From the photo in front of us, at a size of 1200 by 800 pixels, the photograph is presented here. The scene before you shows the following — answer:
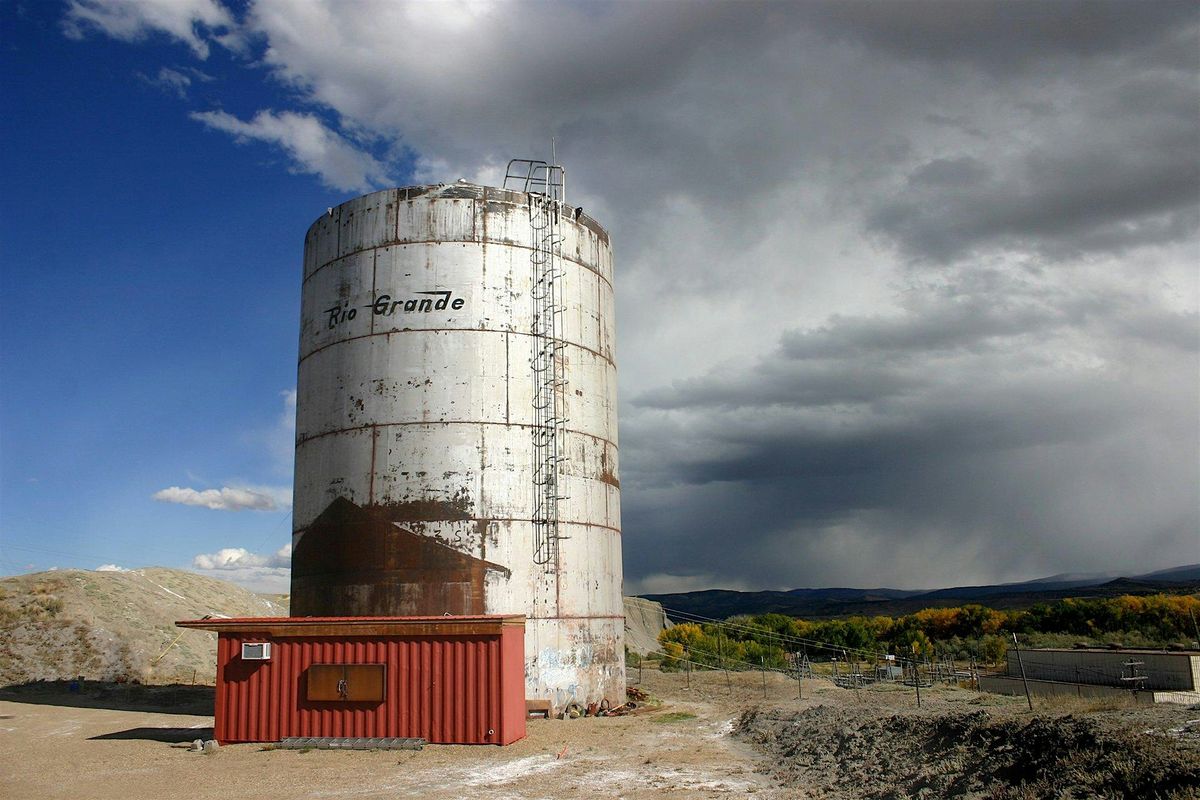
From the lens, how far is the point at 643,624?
90.1m

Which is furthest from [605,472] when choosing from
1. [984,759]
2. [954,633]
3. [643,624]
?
[643,624]

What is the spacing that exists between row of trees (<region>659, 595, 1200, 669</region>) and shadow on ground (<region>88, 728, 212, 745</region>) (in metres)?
28.3

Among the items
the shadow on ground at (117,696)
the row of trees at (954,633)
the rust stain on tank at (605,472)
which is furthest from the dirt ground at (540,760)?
the row of trees at (954,633)

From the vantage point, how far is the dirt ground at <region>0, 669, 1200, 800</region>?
51.6 ft

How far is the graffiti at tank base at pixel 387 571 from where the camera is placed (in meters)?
24.8

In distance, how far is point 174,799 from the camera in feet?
50.2

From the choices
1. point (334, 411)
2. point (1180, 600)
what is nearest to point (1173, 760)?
point (334, 411)

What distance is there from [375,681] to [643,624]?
71633 mm

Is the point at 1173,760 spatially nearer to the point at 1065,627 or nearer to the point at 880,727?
the point at 880,727

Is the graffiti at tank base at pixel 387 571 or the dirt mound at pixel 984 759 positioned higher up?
the graffiti at tank base at pixel 387 571

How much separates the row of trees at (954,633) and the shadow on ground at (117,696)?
24.2 m

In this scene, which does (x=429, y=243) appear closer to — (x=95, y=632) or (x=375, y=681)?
(x=375, y=681)

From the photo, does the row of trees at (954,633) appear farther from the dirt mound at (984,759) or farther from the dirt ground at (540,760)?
the dirt mound at (984,759)

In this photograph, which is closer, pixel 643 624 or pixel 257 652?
pixel 257 652
